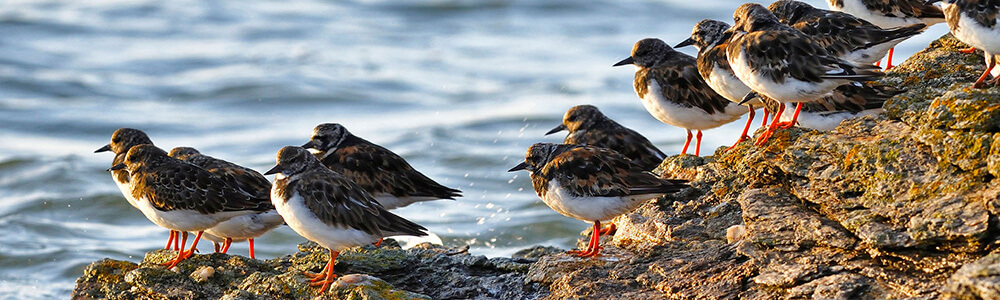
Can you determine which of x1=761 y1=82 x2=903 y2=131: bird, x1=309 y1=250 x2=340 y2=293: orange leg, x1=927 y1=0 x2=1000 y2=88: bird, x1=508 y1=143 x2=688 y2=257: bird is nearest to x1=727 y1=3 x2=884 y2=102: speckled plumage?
x1=761 y1=82 x2=903 y2=131: bird

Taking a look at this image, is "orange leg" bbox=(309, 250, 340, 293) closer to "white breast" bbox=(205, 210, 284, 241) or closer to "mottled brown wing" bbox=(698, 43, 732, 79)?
"white breast" bbox=(205, 210, 284, 241)

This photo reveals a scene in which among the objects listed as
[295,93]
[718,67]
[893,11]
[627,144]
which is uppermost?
[893,11]

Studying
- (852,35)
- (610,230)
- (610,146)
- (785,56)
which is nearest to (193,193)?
(610,230)

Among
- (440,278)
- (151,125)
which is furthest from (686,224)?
(151,125)

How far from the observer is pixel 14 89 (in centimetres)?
1830

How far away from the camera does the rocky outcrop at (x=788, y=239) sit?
4691 millimetres

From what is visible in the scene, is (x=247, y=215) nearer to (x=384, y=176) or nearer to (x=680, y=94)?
(x=384, y=176)

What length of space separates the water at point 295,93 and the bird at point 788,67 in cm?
446

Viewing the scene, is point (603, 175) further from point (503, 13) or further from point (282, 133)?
point (503, 13)

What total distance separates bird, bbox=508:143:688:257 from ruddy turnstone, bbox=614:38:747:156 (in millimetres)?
1714

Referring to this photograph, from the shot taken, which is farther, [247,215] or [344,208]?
[247,215]

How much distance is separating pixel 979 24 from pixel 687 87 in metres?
2.78

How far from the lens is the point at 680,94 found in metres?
8.35

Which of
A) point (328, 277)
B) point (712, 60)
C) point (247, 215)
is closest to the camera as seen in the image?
point (328, 277)
